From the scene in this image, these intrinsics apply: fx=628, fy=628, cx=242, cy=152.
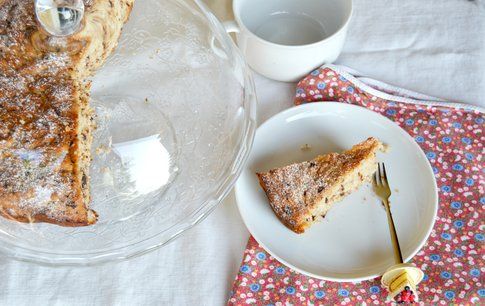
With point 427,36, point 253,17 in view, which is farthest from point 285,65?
point 427,36

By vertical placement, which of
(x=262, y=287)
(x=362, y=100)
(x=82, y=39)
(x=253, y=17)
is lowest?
(x=262, y=287)

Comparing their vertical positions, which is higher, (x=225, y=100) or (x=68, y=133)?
(x=68, y=133)

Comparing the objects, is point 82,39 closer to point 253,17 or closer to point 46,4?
point 46,4

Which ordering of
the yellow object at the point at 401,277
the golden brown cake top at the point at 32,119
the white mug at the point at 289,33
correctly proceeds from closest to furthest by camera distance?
the golden brown cake top at the point at 32,119 < the yellow object at the point at 401,277 < the white mug at the point at 289,33

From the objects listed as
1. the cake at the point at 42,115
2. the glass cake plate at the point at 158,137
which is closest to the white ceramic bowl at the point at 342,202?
the glass cake plate at the point at 158,137

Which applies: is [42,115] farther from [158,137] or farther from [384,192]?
[384,192]

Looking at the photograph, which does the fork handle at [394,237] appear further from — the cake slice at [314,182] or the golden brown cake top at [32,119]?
the golden brown cake top at [32,119]
